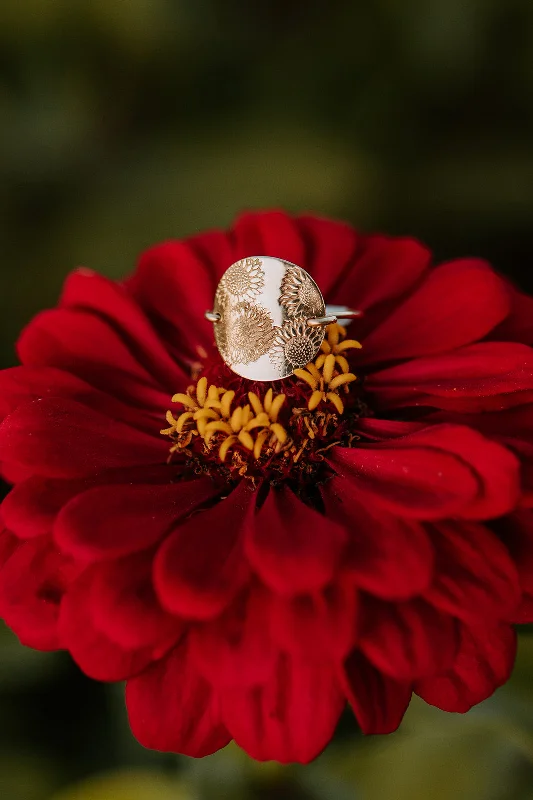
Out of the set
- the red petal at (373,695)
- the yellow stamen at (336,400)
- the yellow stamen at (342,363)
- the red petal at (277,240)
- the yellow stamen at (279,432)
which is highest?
the red petal at (277,240)

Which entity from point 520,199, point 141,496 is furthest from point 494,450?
point 520,199

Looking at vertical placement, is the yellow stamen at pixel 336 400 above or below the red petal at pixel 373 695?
above

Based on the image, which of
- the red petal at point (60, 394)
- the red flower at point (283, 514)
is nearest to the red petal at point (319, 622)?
the red flower at point (283, 514)

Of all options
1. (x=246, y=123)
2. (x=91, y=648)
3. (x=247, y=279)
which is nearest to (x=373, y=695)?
(x=91, y=648)

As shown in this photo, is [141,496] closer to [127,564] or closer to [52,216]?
[127,564]

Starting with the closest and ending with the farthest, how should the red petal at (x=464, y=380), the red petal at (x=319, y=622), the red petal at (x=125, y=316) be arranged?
the red petal at (x=319, y=622) < the red petal at (x=464, y=380) < the red petal at (x=125, y=316)

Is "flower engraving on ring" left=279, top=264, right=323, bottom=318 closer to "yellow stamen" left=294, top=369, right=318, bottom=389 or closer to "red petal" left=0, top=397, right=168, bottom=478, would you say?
"yellow stamen" left=294, top=369, right=318, bottom=389

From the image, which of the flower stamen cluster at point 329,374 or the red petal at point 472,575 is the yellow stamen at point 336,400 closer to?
the flower stamen cluster at point 329,374

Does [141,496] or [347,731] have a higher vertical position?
[141,496]
